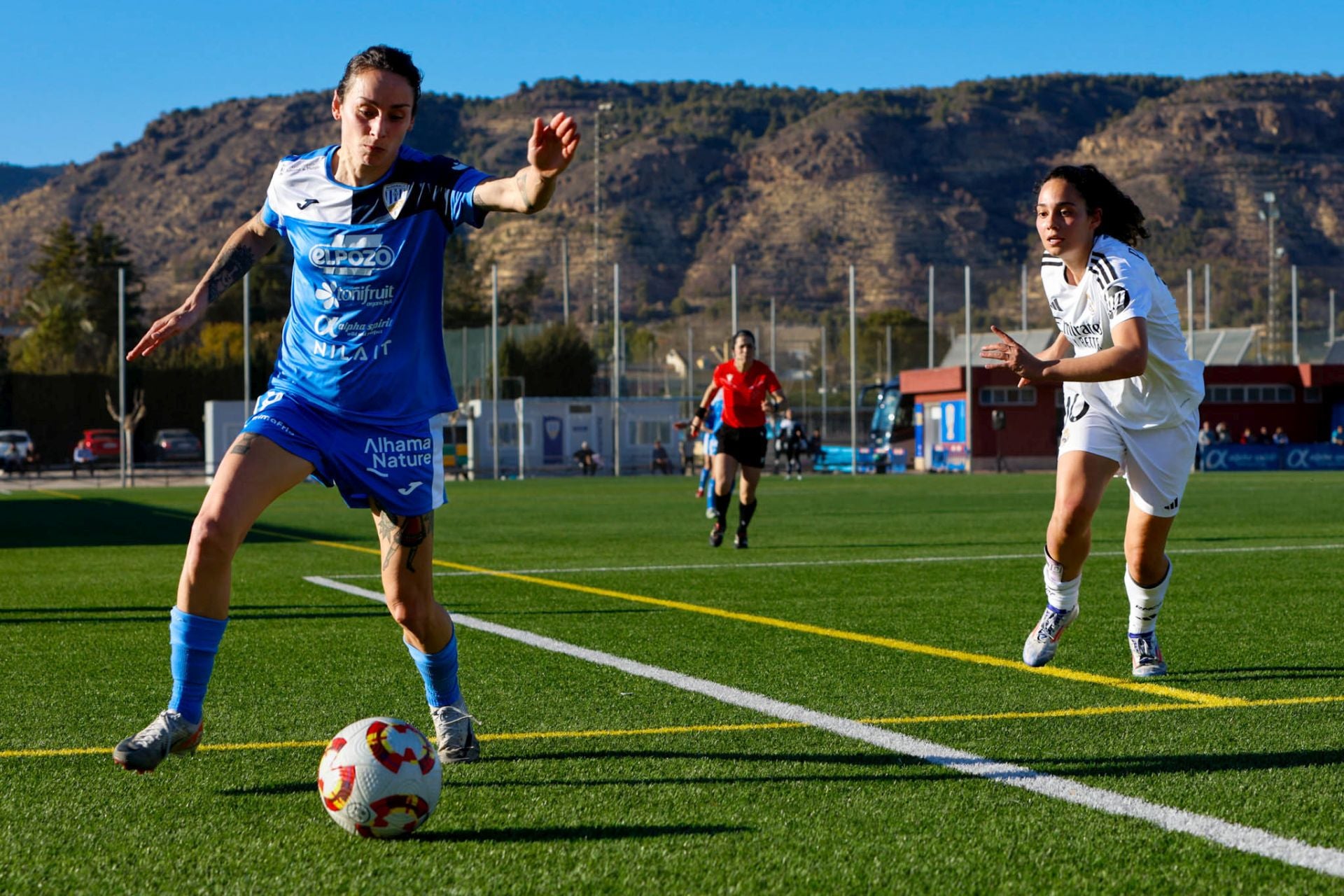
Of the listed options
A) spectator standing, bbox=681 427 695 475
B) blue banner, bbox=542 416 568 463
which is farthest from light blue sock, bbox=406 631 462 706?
blue banner, bbox=542 416 568 463

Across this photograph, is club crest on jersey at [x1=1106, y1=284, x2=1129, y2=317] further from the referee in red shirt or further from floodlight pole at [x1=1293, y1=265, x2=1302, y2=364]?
floodlight pole at [x1=1293, y1=265, x2=1302, y2=364]

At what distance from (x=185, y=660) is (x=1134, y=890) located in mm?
2603

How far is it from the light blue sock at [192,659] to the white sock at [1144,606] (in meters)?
3.59

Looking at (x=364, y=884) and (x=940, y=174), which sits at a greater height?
(x=940, y=174)

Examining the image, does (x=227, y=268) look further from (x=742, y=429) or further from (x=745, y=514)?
(x=745, y=514)

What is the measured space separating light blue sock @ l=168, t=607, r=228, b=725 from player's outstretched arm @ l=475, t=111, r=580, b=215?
142 centimetres

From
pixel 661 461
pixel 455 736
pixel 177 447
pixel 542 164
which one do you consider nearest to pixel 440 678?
pixel 455 736

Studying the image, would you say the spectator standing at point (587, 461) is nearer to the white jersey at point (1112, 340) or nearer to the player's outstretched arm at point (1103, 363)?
the white jersey at point (1112, 340)

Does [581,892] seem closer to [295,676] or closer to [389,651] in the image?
[295,676]

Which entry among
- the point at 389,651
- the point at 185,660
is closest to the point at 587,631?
the point at 389,651

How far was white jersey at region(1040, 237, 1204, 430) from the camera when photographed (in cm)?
596

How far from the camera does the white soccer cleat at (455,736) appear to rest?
4.67 m

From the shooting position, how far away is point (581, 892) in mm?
3238

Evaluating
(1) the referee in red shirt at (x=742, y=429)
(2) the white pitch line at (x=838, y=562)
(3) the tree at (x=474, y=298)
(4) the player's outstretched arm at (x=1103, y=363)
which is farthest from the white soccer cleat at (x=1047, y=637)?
(3) the tree at (x=474, y=298)
